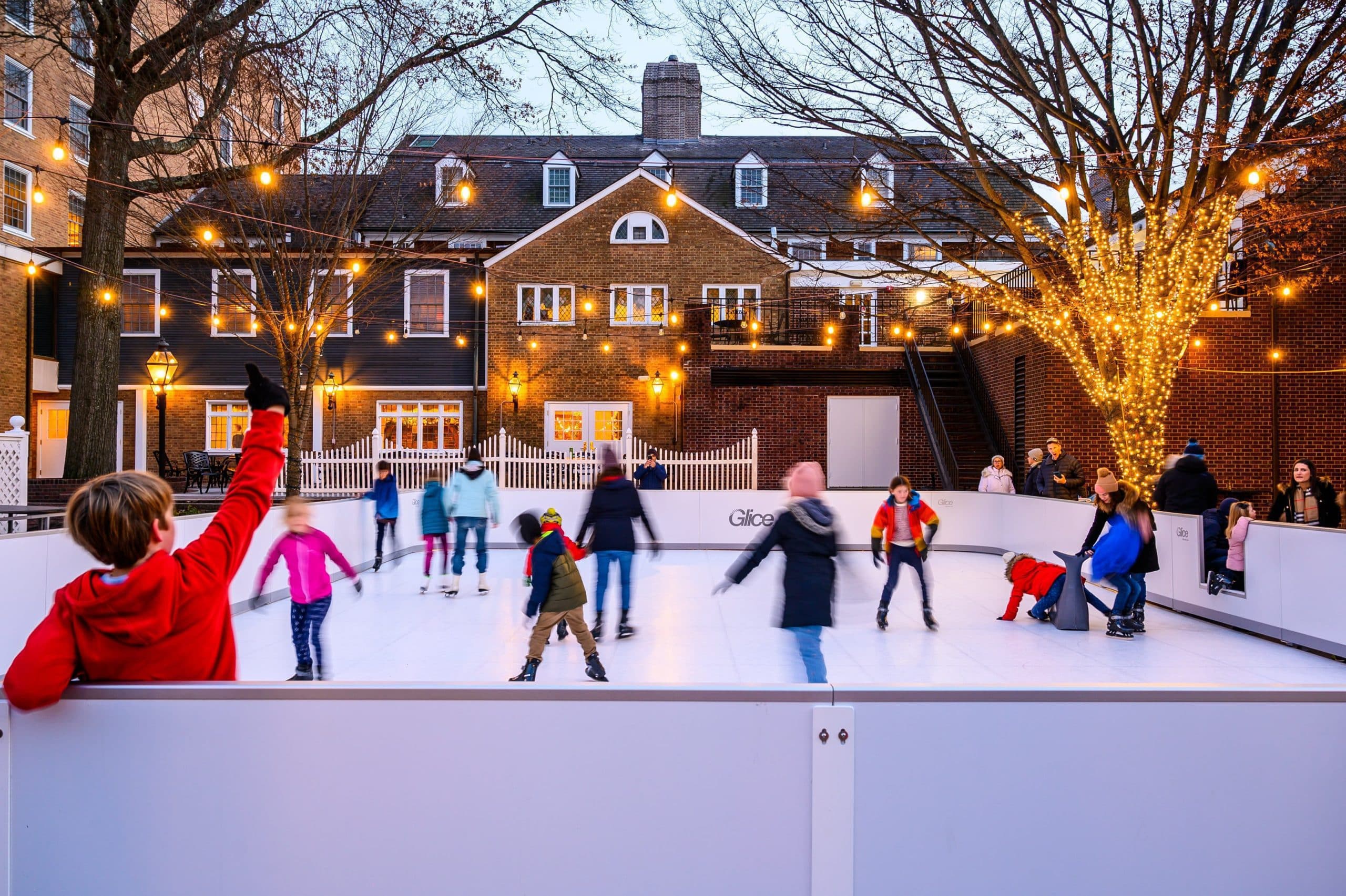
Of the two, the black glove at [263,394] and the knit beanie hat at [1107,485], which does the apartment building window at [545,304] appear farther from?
the black glove at [263,394]

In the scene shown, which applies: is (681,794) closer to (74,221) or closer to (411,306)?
(411,306)

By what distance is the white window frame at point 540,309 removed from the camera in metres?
26.2

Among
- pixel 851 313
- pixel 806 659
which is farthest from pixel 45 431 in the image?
pixel 806 659

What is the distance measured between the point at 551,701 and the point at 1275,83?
14.0 m

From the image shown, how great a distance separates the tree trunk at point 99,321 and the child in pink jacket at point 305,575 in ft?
32.0

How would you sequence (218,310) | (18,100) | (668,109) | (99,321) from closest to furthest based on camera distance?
(99,321) → (18,100) → (218,310) → (668,109)

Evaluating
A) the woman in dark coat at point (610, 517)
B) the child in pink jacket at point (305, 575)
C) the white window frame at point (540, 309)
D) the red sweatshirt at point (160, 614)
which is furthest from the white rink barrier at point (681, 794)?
the white window frame at point (540, 309)

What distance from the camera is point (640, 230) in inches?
1046

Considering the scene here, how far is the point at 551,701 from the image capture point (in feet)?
8.31

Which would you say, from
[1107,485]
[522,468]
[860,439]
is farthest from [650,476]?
[1107,485]

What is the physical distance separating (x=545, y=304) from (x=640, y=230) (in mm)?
3407

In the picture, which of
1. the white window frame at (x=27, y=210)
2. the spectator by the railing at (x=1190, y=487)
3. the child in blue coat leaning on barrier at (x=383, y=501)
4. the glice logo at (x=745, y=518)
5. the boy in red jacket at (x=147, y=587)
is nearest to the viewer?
the boy in red jacket at (x=147, y=587)

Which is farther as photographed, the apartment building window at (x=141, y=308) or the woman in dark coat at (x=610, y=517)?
the apartment building window at (x=141, y=308)

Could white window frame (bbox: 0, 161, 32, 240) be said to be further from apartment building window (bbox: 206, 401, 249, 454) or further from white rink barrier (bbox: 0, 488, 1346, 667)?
white rink barrier (bbox: 0, 488, 1346, 667)
